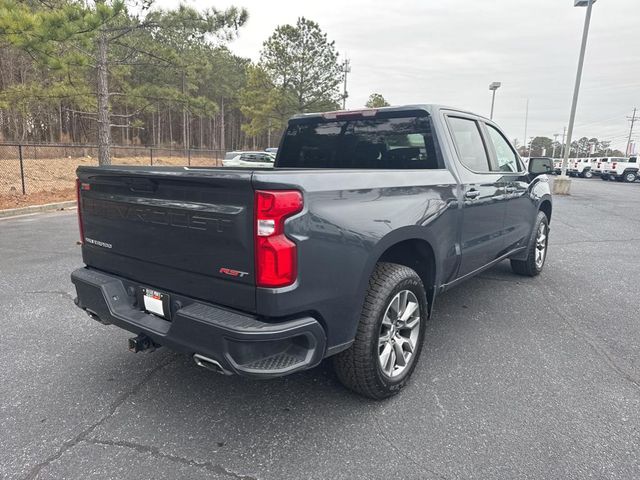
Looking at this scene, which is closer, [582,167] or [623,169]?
[623,169]

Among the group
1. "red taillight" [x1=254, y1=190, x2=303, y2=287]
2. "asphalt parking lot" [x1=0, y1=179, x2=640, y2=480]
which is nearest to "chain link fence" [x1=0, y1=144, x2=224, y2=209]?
"asphalt parking lot" [x1=0, y1=179, x2=640, y2=480]

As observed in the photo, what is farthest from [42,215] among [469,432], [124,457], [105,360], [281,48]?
[281,48]

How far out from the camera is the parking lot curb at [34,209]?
33.8ft

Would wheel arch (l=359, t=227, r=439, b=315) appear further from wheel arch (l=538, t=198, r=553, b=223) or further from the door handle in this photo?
wheel arch (l=538, t=198, r=553, b=223)

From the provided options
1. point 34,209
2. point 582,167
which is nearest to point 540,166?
point 34,209

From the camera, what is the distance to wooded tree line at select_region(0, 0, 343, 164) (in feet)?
31.3

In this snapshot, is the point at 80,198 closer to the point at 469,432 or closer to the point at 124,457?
the point at 124,457

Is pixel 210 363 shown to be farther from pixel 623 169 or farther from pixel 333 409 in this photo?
pixel 623 169

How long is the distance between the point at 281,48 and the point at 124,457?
119 feet

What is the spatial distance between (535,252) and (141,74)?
33.9 metres

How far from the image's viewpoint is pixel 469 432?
2527mm

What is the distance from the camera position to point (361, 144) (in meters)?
3.84

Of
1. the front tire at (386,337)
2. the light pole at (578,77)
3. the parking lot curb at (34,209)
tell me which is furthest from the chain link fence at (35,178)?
the light pole at (578,77)

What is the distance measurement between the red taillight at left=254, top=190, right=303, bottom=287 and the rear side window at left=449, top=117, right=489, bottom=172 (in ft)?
6.94
